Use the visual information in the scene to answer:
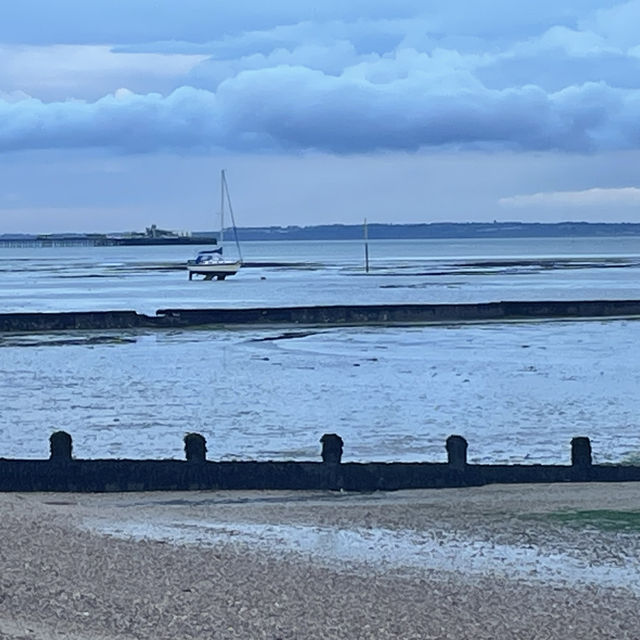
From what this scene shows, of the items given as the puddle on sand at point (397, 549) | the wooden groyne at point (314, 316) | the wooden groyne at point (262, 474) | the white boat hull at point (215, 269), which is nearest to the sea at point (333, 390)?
the wooden groyne at point (314, 316)

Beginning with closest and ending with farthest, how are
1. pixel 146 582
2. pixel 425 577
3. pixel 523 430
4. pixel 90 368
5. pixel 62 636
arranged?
pixel 62 636, pixel 146 582, pixel 425 577, pixel 523 430, pixel 90 368

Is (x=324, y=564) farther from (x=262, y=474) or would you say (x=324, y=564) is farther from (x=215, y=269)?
(x=215, y=269)

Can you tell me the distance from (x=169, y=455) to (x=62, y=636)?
10.8 m

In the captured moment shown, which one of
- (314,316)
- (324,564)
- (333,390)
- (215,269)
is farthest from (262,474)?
(215,269)

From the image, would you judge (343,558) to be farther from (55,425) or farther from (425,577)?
(55,425)

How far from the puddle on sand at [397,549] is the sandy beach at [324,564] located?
28 millimetres

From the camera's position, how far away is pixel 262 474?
1514 centimetres

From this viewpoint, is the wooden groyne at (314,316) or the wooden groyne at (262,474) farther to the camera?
the wooden groyne at (314,316)

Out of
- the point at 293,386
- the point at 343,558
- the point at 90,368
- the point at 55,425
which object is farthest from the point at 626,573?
the point at 90,368

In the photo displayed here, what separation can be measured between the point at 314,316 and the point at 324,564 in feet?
122

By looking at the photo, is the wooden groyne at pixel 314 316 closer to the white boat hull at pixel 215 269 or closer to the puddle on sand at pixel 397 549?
the puddle on sand at pixel 397 549

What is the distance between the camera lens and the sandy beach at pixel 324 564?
9.25m

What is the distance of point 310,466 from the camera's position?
50.1ft

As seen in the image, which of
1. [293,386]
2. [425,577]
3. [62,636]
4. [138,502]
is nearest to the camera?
[62,636]
